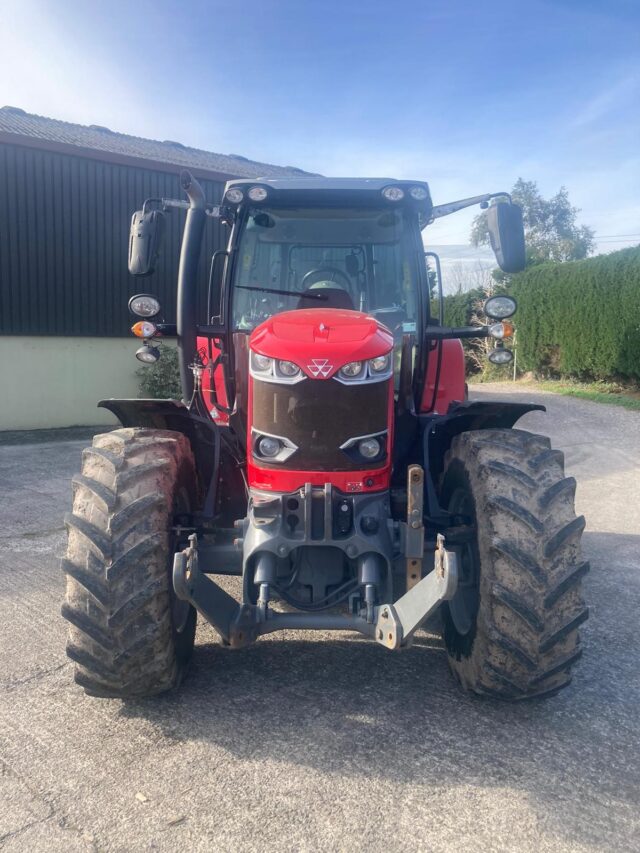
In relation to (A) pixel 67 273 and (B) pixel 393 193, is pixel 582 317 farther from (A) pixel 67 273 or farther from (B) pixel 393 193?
(B) pixel 393 193

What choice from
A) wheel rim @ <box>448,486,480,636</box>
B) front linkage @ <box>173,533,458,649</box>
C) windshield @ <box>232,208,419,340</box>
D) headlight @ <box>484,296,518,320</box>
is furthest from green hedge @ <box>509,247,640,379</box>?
front linkage @ <box>173,533,458,649</box>

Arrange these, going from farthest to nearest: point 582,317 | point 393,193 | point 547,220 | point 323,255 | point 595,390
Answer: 1. point 547,220
2. point 582,317
3. point 595,390
4. point 323,255
5. point 393,193

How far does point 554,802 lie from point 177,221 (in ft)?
43.5

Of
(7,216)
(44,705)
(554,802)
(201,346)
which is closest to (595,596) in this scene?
(554,802)

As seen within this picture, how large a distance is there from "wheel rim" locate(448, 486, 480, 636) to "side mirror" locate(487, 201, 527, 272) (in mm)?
1232

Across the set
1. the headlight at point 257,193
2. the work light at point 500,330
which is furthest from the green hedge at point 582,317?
the headlight at point 257,193

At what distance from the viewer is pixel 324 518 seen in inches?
122

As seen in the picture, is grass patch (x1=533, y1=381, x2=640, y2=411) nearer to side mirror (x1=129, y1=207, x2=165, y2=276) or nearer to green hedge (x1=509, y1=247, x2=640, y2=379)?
green hedge (x1=509, y1=247, x2=640, y2=379)

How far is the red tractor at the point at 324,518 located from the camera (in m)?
2.96

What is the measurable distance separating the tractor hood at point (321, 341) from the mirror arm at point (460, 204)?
1.11 metres

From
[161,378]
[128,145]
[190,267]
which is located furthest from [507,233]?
[128,145]

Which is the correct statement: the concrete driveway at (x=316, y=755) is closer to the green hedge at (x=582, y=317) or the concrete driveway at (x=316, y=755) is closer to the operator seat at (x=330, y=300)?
the operator seat at (x=330, y=300)

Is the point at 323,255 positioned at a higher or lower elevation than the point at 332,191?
lower

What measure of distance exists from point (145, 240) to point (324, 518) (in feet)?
5.82
